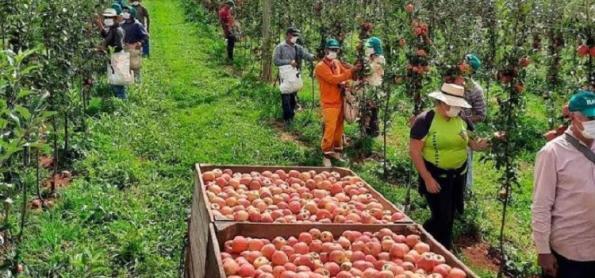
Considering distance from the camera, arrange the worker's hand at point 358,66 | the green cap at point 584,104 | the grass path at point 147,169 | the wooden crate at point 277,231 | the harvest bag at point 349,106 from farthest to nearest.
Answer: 1. the worker's hand at point 358,66
2. the harvest bag at point 349,106
3. the grass path at point 147,169
4. the green cap at point 584,104
5. the wooden crate at point 277,231

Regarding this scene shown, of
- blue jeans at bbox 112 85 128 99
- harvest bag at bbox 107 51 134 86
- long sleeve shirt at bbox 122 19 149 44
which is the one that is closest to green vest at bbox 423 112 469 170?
harvest bag at bbox 107 51 134 86

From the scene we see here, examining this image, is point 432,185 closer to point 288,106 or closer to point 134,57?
point 288,106

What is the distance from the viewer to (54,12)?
8578 mm

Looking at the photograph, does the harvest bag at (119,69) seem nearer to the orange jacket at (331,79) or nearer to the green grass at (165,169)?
the green grass at (165,169)

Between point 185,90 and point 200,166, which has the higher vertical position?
point 200,166

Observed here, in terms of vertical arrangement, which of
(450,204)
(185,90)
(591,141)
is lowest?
(185,90)

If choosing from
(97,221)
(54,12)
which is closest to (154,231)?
(97,221)

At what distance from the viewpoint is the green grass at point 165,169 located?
6445 mm

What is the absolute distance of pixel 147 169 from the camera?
9.32 m

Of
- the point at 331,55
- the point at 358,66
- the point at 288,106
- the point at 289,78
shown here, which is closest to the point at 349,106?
the point at 358,66

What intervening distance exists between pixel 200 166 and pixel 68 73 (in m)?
3.24

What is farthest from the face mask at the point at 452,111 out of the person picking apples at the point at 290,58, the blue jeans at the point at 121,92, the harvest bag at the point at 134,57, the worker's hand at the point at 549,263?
the harvest bag at the point at 134,57

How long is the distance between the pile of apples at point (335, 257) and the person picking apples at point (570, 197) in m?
0.80

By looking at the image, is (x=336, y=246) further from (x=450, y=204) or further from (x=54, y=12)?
(x=54, y=12)
